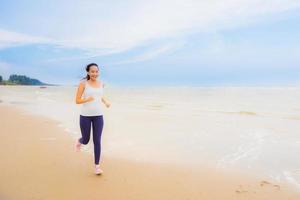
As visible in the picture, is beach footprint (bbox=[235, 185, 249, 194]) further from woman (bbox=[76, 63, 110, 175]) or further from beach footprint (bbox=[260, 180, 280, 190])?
woman (bbox=[76, 63, 110, 175])

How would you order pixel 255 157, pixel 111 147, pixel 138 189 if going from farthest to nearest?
pixel 111 147 < pixel 255 157 < pixel 138 189

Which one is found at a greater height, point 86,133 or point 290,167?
point 86,133

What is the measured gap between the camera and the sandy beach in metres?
4.18

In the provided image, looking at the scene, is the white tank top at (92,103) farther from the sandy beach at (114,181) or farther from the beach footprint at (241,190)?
the beach footprint at (241,190)

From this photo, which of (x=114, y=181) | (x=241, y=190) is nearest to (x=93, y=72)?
(x=114, y=181)

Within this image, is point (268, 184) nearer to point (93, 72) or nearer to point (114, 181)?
point (114, 181)

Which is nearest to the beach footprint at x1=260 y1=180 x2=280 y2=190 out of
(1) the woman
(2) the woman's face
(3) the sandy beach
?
(3) the sandy beach

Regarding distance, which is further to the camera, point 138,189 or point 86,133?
point 86,133

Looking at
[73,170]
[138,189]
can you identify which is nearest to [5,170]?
[73,170]

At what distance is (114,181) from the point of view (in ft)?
15.5

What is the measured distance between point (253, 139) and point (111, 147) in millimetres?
3739

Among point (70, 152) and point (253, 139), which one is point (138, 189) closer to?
point (70, 152)

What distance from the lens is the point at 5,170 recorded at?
5082mm

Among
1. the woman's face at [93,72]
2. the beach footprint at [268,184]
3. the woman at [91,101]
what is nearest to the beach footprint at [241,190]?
the beach footprint at [268,184]
